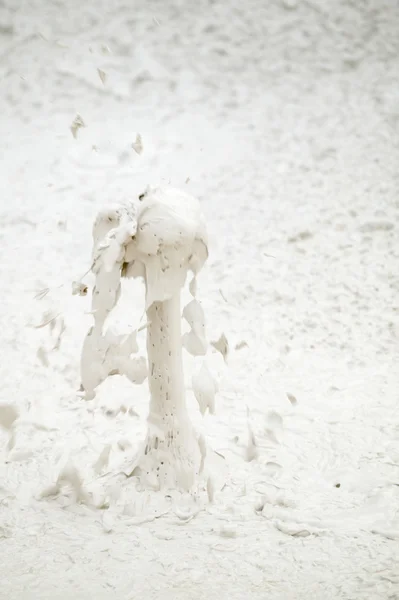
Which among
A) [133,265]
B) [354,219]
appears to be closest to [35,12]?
[354,219]

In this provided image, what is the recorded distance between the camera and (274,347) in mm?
2129

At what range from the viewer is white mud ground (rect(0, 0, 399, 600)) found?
3.92ft

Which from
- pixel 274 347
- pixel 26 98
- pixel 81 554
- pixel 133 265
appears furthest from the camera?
pixel 26 98

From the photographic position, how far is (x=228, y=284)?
2.32 metres

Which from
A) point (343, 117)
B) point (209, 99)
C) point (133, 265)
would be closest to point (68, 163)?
point (209, 99)

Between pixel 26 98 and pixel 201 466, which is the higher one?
pixel 26 98

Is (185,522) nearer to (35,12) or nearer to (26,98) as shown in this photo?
(26,98)

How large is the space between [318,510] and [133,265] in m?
0.58

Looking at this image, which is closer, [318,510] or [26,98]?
[318,510]

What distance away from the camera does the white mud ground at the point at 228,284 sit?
120cm

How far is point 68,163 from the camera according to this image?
260cm

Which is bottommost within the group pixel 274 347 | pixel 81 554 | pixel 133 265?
pixel 81 554

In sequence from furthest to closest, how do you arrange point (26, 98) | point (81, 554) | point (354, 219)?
point (26, 98) → point (354, 219) → point (81, 554)

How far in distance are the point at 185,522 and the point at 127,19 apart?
2.09 metres
